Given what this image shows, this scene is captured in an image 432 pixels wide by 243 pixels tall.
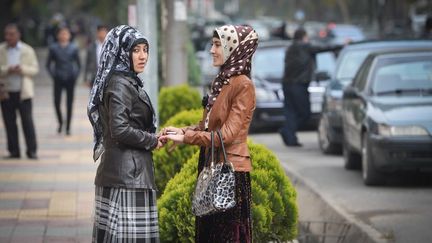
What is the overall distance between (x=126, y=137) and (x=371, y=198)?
6.24m

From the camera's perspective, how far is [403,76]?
47.9 feet

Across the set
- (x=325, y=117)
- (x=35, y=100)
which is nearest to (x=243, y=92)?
(x=325, y=117)

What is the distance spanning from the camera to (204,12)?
102 m

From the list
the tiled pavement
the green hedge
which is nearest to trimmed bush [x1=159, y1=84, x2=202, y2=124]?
the tiled pavement

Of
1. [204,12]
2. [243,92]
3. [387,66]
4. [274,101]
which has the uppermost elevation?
[243,92]

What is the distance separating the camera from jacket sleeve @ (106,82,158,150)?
6.95 metres

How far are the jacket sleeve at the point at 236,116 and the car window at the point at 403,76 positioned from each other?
300 inches

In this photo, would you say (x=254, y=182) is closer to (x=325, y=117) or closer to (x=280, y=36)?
(x=325, y=117)

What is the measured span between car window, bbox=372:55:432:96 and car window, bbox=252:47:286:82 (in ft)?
24.1

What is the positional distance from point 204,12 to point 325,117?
3328 inches

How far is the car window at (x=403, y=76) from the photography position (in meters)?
14.3

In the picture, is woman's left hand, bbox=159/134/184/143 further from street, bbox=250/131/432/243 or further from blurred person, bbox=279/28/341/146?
blurred person, bbox=279/28/341/146

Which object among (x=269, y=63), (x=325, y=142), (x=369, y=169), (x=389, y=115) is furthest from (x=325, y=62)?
(x=389, y=115)

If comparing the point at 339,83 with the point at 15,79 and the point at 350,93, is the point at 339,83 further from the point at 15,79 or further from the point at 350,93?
the point at 15,79
